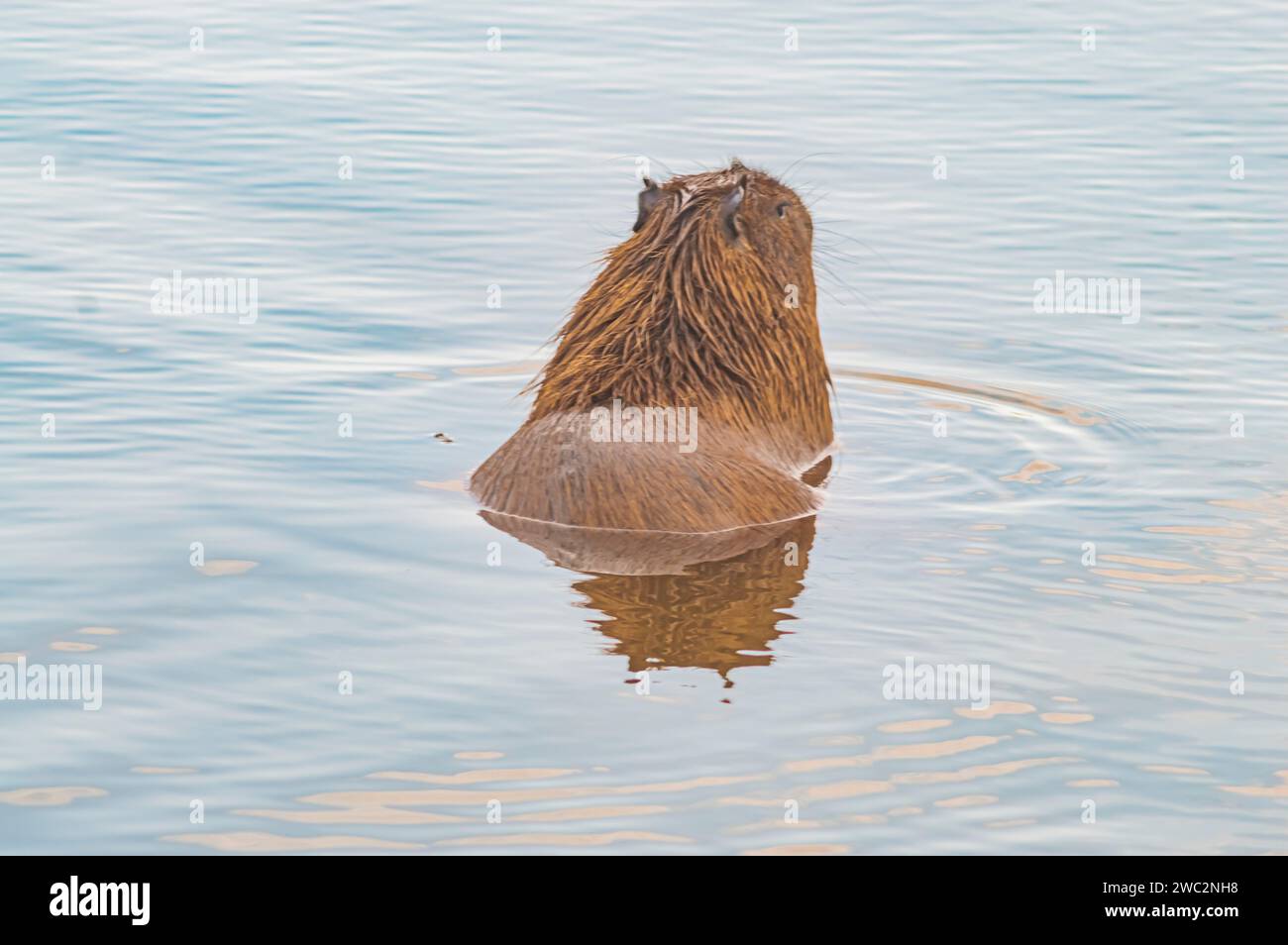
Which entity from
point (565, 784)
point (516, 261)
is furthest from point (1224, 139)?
point (565, 784)

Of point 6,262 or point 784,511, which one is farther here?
point 6,262

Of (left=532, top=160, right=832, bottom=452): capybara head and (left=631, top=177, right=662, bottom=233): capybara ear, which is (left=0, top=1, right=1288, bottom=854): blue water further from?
(left=631, top=177, right=662, bottom=233): capybara ear

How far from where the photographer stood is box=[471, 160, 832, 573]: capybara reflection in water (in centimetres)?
789

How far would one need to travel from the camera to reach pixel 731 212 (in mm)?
8570

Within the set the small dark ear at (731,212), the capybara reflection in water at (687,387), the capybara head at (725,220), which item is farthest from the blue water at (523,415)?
the small dark ear at (731,212)

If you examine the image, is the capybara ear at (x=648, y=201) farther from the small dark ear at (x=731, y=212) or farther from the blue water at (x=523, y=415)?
the blue water at (x=523, y=415)

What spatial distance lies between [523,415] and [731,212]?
185cm

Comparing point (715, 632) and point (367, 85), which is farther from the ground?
point (367, 85)

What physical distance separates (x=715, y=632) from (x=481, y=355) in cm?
427

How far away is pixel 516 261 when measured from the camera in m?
13.0

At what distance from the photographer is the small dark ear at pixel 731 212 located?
28.1 ft

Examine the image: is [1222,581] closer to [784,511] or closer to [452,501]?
[784,511]

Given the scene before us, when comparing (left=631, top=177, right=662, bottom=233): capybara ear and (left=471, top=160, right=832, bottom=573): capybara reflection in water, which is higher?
(left=631, top=177, right=662, bottom=233): capybara ear

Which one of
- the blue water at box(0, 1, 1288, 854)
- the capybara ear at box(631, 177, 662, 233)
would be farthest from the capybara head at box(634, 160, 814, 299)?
the blue water at box(0, 1, 1288, 854)
